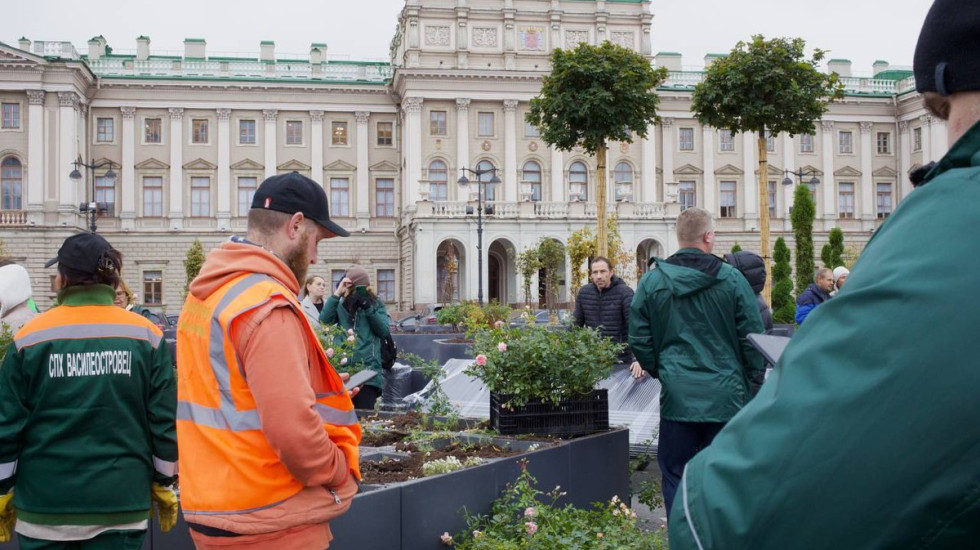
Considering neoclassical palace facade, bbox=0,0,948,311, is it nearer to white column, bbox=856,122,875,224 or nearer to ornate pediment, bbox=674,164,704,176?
ornate pediment, bbox=674,164,704,176

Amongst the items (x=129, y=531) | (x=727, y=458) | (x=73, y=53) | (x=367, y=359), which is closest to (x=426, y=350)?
(x=367, y=359)

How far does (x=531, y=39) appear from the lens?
4959 cm

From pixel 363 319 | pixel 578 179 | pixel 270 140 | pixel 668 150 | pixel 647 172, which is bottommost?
pixel 363 319

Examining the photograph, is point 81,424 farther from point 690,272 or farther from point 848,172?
point 848,172

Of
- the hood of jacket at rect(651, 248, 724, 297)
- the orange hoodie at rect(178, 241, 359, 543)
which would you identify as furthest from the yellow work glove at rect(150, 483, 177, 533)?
the hood of jacket at rect(651, 248, 724, 297)

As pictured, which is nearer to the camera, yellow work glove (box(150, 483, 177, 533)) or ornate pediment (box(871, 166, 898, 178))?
yellow work glove (box(150, 483, 177, 533))

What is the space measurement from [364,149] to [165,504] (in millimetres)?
48003

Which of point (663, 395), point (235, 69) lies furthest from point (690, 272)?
point (235, 69)

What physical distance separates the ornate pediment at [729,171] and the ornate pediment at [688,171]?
1199 mm

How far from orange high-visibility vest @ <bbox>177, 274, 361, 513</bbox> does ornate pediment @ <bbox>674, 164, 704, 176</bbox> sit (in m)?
51.3

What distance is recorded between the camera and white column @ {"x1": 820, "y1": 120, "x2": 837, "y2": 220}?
53.9 m

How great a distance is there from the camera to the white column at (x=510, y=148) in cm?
4847

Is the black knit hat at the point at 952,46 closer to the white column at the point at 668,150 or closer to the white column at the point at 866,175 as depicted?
the white column at the point at 668,150

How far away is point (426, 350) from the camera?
15.6 m
